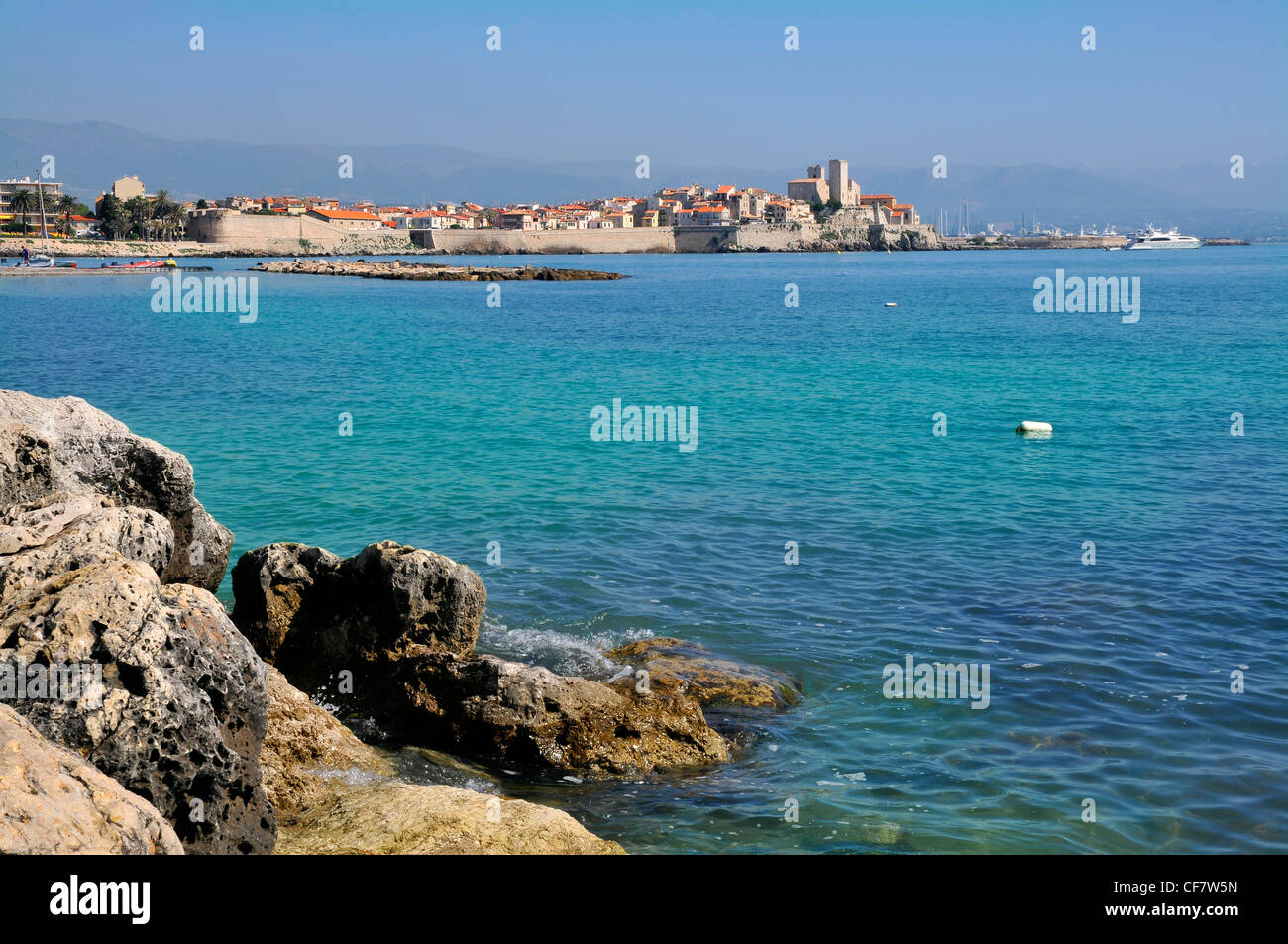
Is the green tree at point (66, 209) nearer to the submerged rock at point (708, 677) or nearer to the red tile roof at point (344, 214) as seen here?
the red tile roof at point (344, 214)

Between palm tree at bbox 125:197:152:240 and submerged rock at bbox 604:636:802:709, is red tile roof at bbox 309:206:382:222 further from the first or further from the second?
submerged rock at bbox 604:636:802:709

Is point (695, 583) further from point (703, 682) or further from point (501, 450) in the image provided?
point (501, 450)

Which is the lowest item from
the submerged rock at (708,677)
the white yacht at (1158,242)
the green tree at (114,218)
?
the submerged rock at (708,677)

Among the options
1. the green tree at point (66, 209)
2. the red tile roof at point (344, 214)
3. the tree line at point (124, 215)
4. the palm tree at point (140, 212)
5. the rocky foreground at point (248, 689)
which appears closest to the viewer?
the rocky foreground at point (248, 689)

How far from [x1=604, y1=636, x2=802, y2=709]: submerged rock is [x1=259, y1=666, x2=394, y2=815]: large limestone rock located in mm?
2744

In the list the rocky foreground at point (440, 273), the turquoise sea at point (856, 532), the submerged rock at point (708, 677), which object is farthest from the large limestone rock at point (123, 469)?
the rocky foreground at point (440, 273)

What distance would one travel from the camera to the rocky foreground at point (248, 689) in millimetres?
4398

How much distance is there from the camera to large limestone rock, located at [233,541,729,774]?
25.3 feet

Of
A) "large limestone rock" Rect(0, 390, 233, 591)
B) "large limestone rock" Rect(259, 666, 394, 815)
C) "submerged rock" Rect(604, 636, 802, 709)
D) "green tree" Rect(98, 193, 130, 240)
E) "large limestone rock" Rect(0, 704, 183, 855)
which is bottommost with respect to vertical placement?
"submerged rock" Rect(604, 636, 802, 709)

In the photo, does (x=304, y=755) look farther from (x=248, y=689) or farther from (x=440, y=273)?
(x=440, y=273)

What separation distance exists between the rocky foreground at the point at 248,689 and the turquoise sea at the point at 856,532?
589 millimetres

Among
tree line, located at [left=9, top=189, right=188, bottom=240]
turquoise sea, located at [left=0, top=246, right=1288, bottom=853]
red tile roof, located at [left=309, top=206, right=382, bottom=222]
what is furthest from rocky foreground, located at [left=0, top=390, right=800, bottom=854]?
red tile roof, located at [left=309, top=206, right=382, bottom=222]

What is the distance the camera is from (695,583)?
12.3 m
